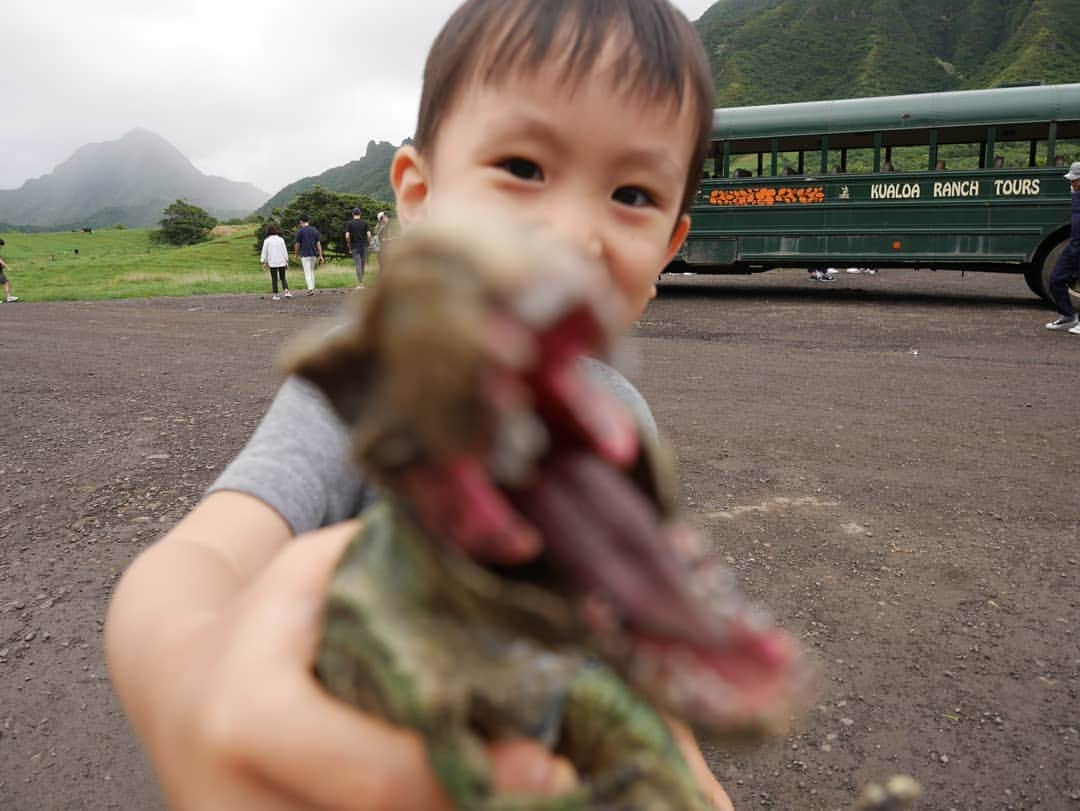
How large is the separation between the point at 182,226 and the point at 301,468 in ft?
247

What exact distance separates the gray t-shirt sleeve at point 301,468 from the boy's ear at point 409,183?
50cm

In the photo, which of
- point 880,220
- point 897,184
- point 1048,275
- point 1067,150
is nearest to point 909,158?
point 897,184

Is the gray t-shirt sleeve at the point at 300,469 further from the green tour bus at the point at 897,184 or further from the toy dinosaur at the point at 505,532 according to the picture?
the green tour bus at the point at 897,184

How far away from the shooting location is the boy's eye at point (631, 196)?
5.26ft

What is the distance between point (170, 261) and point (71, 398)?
35687 mm

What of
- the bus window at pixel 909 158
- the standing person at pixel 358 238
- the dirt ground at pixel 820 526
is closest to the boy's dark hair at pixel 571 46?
the dirt ground at pixel 820 526

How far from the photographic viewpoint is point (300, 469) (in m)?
1.58

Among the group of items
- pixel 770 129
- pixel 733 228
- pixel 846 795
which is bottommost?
pixel 846 795

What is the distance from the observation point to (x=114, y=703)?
3.64 metres

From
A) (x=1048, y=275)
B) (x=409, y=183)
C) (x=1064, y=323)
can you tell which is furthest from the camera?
(x=1048, y=275)

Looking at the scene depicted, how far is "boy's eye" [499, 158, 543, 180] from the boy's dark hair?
164 millimetres

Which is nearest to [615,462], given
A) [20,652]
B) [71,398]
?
[20,652]

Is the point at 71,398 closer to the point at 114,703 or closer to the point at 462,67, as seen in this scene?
the point at 114,703

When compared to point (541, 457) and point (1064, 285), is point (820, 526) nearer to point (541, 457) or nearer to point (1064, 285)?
point (541, 457)
